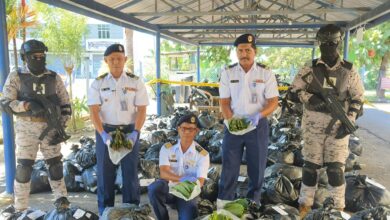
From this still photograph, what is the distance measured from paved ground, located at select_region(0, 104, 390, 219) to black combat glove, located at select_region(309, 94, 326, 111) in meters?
1.81

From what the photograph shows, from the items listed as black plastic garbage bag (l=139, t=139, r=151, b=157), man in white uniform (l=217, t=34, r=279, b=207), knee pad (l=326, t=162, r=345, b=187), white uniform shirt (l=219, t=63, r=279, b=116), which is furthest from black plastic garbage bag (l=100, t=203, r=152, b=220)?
black plastic garbage bag (l=139, t=139, r=151, b=157)

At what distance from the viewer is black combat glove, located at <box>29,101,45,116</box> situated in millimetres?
3138

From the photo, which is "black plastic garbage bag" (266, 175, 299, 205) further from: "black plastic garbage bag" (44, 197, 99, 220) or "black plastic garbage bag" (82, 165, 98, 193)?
"black plastic garbage bag" (82, 165, 98, 193)

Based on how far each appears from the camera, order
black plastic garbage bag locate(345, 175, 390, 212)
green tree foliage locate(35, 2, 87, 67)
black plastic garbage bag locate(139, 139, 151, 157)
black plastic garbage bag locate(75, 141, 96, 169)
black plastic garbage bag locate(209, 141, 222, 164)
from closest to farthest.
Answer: black plastic garbage bag locate(345, 175, 390, 212) < black plastic garbage bag locate(75, 141, 96, 169) < black plastic garbage bag locate(139, 139, 151, 157) < black plastic garbage bag locate(209, 141, 222, 164) < green tree foliage locate(35, 2, 87, 67)

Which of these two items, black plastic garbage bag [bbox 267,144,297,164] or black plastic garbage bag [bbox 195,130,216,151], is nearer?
black plastic garbage bag [bbox 267,144,297,164]

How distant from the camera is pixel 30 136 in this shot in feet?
10.6

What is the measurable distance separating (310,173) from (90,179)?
2.66 meters

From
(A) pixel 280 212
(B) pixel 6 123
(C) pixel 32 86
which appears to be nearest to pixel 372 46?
(A) pixel 280 212

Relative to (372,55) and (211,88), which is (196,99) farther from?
(372,55)

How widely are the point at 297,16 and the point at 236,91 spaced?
7053 mm

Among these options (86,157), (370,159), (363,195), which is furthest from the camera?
(370,159)

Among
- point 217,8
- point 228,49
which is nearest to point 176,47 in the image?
point 228,49

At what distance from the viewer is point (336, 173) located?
3217 mm

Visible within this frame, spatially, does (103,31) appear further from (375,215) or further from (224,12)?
(375,215)
